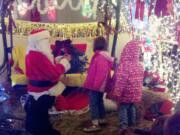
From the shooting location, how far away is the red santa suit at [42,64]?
1.60m

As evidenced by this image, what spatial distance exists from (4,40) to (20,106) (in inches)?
11.1

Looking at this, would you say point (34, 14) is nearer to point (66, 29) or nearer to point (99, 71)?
point (66, 29)

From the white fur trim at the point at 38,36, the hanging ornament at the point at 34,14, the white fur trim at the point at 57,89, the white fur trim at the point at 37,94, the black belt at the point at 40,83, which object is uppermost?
the hanging ornament at the point at 34,14

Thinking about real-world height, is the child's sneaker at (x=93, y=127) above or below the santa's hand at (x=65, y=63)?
below

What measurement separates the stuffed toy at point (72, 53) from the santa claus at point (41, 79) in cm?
2

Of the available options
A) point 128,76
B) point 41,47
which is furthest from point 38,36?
point 128,76

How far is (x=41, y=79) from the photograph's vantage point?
Answer: 5.32ft

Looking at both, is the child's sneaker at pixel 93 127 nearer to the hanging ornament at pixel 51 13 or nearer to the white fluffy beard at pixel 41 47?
the white fluffy beard at pixel 41 47

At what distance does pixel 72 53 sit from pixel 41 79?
0.16 m

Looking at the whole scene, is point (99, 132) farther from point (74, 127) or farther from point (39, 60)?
point (39, 60)

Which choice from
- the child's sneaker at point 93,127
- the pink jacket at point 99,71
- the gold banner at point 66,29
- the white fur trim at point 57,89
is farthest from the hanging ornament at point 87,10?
the child's sneaker at point 93,127

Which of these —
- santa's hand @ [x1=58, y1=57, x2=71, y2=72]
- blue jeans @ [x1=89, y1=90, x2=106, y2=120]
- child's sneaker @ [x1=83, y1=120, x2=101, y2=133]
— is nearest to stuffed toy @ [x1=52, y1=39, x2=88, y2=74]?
santa's hand @ [x1=58, y1=57, x2=71, y2=72]

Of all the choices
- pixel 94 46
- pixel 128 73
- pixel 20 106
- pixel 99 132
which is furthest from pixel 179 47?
pixel 20 106

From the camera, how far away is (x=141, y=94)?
1661 mm
